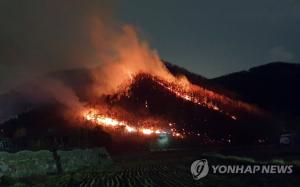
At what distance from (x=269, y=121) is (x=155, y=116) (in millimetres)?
46913

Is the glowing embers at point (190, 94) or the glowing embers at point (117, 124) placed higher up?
the glowing embers at point (190, 94)

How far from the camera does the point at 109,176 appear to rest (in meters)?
57.4

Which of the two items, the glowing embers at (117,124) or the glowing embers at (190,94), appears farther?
the glowing embers at (190,94)

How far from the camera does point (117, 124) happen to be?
12862 cm

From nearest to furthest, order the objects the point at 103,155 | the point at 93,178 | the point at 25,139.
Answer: the point at 93,178, the point at 103,155, the point at 25,139

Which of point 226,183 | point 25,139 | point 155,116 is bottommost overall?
point 226,183

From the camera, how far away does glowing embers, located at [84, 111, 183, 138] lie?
4900 inches

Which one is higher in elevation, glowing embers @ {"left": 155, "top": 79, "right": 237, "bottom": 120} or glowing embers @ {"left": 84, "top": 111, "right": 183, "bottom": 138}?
glowing embers @ {"left": 155, "top": 79, "right": 237, "bottom": 120}

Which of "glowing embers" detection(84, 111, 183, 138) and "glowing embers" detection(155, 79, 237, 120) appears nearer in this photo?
"glowing embers" detection(84, 111, 183, 138)

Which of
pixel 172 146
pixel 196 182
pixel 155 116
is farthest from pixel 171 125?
pixel 196 182

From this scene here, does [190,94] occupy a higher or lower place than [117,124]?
higher

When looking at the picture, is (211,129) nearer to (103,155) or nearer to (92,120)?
(92,120)

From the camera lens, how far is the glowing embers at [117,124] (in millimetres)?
124469

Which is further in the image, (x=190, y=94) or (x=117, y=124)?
(x=190, y=94)
